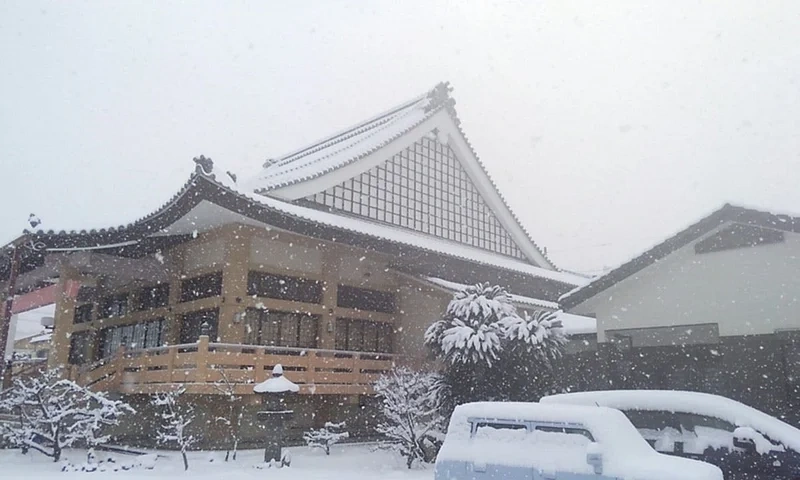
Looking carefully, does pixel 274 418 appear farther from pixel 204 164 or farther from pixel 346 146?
pixel 346 146

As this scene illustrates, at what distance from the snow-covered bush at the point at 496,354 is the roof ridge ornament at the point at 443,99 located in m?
11.1

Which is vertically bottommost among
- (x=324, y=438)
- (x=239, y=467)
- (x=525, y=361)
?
(x=239, y=467)

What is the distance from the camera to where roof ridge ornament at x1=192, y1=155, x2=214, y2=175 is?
40.0ft

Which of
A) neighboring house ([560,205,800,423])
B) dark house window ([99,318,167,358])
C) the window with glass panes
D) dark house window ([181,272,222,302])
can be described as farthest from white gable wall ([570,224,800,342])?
dark house window ([99,318,167,358])

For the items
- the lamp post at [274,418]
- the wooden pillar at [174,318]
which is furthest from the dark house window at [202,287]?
the lamp post at [274,418]

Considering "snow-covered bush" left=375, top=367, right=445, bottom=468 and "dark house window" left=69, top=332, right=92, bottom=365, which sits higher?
"dark house window" left=69, top=332, right=92, bottom=365

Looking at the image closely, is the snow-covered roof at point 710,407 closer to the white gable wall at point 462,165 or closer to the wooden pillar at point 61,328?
the white gable wall at point 462,165

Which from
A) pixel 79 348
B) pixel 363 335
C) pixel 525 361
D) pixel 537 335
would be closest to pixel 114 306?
pixel 79 348

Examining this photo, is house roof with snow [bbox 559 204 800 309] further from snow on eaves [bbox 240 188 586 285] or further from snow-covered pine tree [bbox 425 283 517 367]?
snow on eaves [bbox 240 188 586 285]

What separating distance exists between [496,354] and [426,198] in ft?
30.7

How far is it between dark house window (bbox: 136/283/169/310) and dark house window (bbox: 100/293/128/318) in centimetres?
88

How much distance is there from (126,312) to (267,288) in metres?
6.02

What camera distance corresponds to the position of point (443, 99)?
864 inches

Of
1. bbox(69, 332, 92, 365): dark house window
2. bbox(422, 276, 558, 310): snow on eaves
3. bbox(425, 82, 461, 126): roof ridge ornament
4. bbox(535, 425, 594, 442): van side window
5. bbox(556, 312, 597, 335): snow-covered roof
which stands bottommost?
bbox(535, 425, 594, 442): van side window
